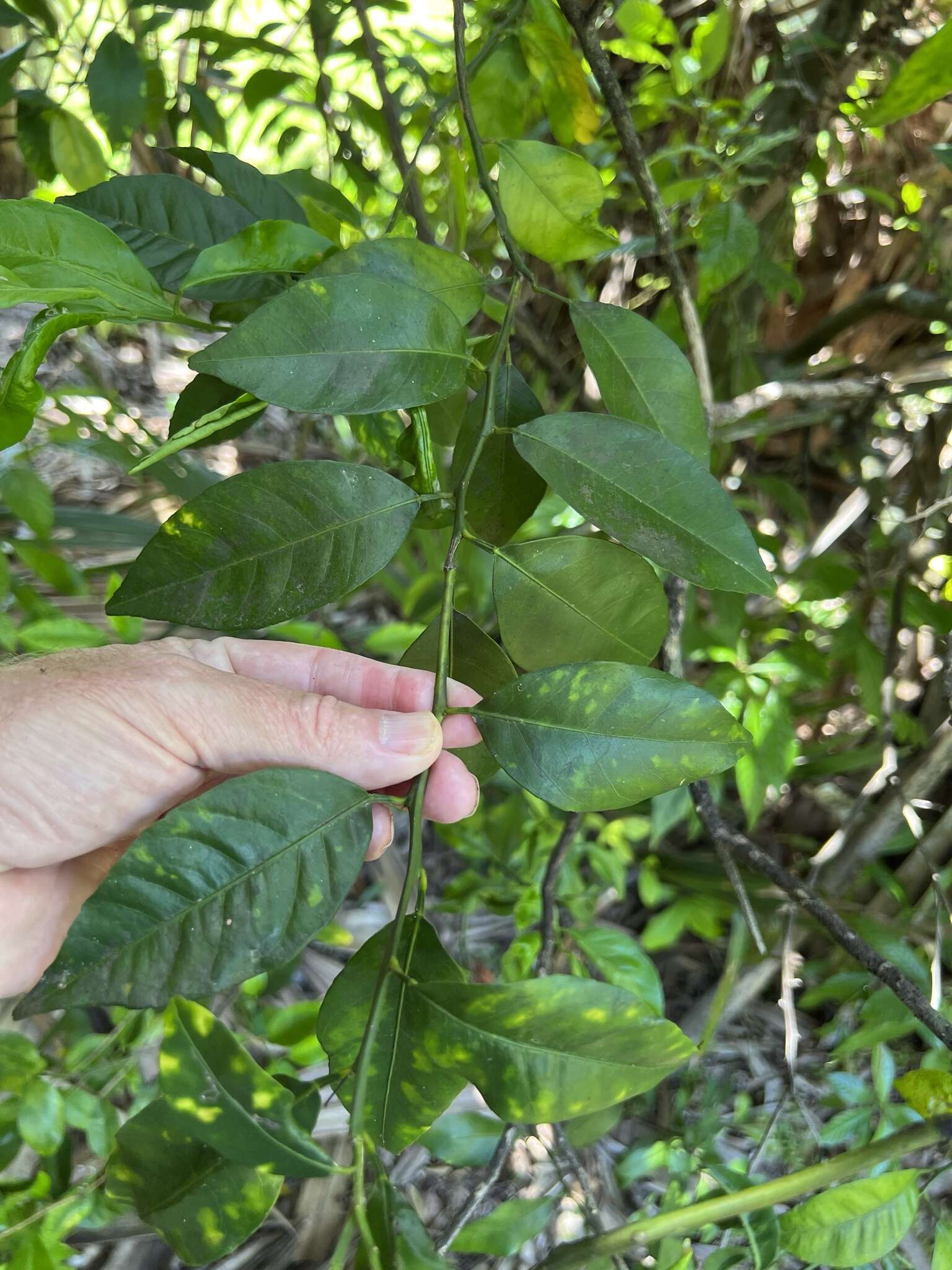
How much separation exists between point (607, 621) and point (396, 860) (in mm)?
858

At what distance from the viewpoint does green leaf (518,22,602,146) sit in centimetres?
69

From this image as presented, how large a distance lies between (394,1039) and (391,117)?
862 millimetres

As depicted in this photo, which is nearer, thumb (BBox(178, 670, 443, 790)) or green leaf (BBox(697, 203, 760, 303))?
thumb (BBox(178, 670, 443, 790))

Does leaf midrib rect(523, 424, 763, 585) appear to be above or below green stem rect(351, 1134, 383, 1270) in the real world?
above

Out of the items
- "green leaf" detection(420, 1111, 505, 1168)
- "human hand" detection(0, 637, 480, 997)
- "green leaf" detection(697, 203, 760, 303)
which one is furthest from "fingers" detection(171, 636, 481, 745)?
"green leaf" detection(697, 203, 760, 303)

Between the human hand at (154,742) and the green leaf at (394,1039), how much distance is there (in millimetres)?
110

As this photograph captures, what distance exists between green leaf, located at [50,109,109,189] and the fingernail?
767mm

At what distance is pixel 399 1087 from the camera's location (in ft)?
1.40

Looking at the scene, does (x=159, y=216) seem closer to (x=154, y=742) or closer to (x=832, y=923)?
(x=154, y=742)

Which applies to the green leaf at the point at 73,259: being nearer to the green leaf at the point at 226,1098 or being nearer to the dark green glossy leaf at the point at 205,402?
the dark green glossy leaf at the point at 205,402

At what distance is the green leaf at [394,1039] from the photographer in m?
0.42

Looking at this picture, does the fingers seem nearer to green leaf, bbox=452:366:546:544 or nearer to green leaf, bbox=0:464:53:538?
green leaf, bbox=452:366:546:544

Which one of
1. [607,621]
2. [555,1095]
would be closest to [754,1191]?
[555,1095]

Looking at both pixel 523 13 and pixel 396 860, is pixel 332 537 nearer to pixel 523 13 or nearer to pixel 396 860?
pixel 523 13
